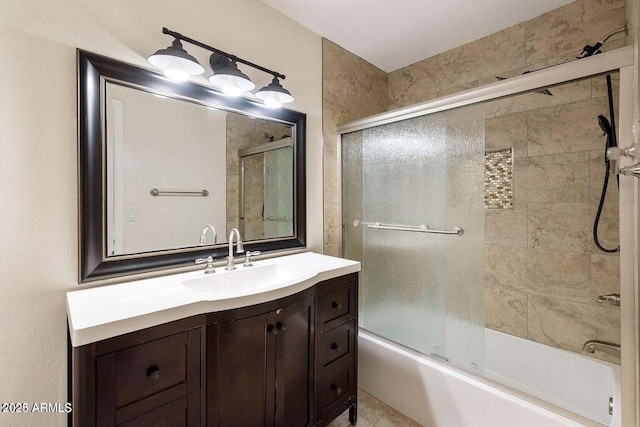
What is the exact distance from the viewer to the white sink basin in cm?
131

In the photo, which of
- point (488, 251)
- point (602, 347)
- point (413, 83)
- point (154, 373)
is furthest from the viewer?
point (413, 83)

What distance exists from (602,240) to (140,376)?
2.39 metres

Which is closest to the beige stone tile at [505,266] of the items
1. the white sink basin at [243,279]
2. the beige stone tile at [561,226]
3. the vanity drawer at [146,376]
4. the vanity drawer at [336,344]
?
the beige stone tile at [561,226]

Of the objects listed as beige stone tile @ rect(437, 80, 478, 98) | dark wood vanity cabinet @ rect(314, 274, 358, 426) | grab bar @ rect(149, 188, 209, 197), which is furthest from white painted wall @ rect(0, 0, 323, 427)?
beige stone tile @ rect(437, 80, 478, 98)

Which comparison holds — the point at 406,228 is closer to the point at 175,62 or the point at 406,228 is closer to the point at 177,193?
the point at 177,193

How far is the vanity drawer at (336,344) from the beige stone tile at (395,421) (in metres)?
0.48

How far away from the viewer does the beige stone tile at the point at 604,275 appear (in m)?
1.63

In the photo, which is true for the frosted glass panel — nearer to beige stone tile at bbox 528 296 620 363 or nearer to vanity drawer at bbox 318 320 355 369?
vanity drawer at bbox 318 320 355 369

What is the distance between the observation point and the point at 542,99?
1.83m

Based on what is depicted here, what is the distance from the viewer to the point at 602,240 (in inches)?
65.6

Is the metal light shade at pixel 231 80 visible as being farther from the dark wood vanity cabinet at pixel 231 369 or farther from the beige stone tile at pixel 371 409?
the beige stone tile at pixel 371 409

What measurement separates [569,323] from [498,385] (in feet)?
2.54

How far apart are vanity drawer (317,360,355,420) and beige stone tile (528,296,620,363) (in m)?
1.31

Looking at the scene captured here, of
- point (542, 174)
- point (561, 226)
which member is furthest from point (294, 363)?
point (542, 174)
